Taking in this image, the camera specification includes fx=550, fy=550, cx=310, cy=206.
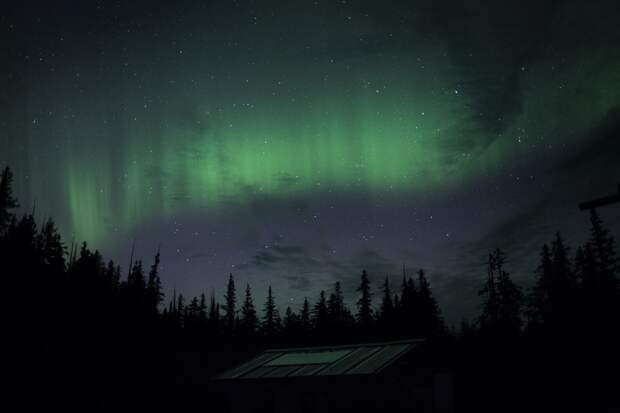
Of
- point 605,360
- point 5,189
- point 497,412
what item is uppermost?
point 5,189

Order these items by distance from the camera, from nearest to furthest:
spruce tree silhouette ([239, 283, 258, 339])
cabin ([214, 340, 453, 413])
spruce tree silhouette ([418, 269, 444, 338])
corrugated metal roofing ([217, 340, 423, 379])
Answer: cabin ([214, 340, 453, 413]) < corrugated metal roofing ([217, 340, 423, 379]) < spruce tree silhouette ([418, 269, 444, 338]) < spruce tree silhouette ([239, 283, 258, 339])

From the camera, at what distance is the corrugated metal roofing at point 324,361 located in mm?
21828

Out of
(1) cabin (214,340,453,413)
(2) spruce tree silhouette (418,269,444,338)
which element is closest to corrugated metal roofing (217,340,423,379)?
(1) cabin (214,340,453,413)

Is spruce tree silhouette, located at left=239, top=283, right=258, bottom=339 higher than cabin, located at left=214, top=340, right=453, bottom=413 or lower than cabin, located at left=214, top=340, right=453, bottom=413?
higher

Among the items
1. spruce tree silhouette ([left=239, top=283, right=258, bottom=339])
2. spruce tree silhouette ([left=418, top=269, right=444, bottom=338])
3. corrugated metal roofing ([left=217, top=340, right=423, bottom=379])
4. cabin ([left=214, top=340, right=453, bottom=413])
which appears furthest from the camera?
spruce tree silhouette ([left=239, top=283, right=258, bottom=339])

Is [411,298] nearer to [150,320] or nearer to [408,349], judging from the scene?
[150,320]

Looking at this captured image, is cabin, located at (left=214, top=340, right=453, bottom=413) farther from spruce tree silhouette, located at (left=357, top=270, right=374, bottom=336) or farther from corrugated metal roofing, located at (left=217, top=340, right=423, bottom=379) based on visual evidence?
spruce tree silhouette, located at (left=357, top=270, right=374, bottom=336)

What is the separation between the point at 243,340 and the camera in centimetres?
7381

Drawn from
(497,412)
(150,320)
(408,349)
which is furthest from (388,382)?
(150,320)

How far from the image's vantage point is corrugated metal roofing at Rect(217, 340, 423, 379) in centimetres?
2183

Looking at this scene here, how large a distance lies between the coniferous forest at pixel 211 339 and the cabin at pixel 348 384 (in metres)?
1.45

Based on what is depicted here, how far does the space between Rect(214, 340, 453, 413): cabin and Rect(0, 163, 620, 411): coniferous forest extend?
57.0 inches

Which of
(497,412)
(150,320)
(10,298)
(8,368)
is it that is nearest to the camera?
(497,412)

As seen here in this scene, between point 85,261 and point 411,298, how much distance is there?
37.9 metres
